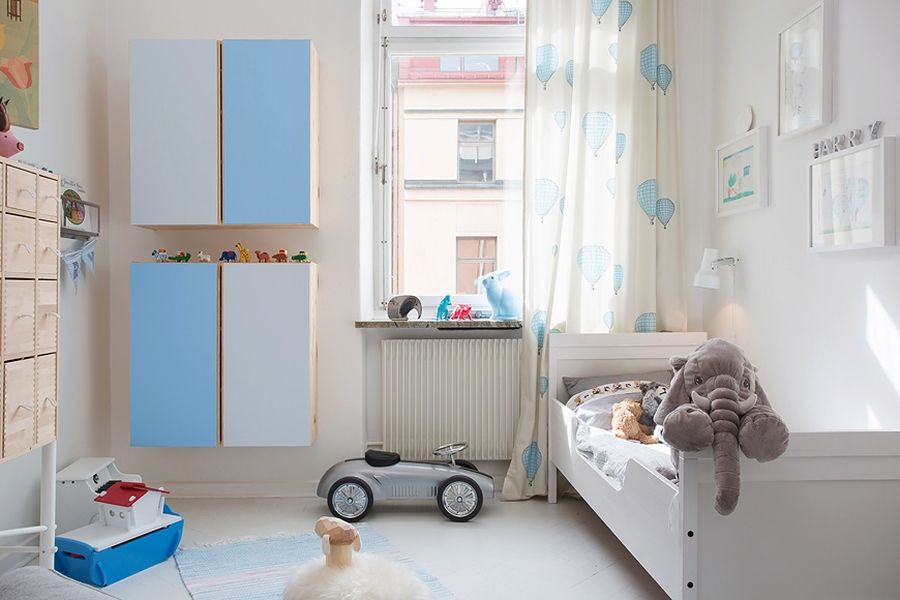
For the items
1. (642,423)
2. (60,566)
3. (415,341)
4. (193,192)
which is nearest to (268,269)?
(193,192)

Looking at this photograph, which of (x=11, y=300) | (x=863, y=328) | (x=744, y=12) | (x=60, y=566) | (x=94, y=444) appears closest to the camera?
(x=11, y=300)

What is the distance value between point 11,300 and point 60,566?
0.95 m

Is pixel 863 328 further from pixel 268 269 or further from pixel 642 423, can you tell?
pixel 268 269

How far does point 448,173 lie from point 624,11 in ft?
Answer: 3.63

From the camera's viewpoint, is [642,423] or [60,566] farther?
[642,423]

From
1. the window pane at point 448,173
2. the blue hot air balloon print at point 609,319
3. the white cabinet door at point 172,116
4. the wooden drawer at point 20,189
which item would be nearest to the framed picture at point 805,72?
the blue hot air balloon print at point 609,319

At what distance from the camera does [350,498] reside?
2.77 m

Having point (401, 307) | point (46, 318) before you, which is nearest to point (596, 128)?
point (401, 307)

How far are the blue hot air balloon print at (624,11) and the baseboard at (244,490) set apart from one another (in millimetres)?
2540

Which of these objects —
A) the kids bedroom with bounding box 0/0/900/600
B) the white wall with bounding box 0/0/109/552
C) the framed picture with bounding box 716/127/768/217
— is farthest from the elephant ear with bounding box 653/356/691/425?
the white wall with bounding box 0/0/109/552

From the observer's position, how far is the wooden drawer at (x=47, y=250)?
6.35ft

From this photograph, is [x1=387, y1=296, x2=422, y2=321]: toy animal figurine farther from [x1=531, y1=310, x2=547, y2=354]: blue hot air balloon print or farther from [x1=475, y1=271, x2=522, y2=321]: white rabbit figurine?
[x1=531, y1=310, x2=547, y2=354]: blue hot air balloon print

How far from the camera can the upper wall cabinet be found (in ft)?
9.20

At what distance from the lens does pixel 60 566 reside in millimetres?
2174
